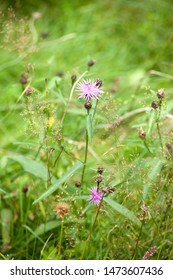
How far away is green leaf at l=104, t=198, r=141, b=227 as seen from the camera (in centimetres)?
144

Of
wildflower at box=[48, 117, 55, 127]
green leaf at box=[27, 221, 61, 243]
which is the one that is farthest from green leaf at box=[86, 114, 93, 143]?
green leaf at box=[27, 221, 61, 243]

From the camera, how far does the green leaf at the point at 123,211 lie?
4.71 ft

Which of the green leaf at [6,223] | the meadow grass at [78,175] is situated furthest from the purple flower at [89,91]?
the green leaf at [6,223]

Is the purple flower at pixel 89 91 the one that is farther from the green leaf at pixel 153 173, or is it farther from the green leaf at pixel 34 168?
the green leaf at pixel 34 168

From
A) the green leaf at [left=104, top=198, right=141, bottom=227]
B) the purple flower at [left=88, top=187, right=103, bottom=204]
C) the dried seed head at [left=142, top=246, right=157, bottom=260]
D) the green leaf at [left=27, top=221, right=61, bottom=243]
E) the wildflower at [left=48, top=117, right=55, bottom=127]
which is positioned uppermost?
the wildflower at [left=48, top=117, right=55, bottom=127]

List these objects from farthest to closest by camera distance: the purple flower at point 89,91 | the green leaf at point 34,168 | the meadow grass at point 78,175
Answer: the green leaf at point 34,168 → the meadow grass at point 78,175 → the purple flower at point 89,91

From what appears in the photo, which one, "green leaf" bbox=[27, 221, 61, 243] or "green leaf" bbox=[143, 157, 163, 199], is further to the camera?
"green leaf" bbox=[27, 221, 61, 243]

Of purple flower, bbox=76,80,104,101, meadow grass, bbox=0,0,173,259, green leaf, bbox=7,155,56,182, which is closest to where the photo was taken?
purple flower, bbox=76,80,104,101

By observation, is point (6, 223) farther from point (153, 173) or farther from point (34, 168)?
point (153, 173)

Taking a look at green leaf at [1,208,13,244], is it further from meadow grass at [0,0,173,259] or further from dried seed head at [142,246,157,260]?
dried seed head at [142,246,157,260]

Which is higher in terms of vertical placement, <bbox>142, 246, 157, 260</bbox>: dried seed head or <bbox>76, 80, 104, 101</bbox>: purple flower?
<bbox>76, 80, 104, 101</bbox>: purple flower
